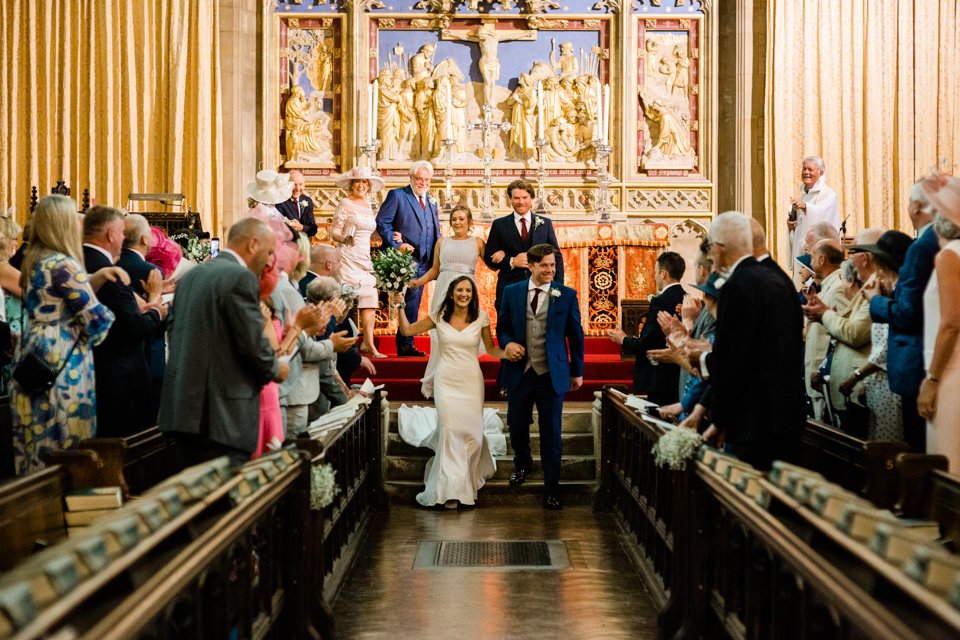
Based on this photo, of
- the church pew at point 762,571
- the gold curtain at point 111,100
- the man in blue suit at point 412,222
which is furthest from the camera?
the gold curtain at point 111,100

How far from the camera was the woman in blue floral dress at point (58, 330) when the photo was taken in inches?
174

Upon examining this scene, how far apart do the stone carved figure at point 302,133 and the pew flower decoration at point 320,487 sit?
916 centimetres

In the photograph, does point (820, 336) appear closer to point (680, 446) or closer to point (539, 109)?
point (680, 446)

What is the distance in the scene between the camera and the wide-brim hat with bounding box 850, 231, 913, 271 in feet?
16.8

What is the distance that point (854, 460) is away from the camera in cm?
414

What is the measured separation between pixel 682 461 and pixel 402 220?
18.4 feet

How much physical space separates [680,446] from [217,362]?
170 cm

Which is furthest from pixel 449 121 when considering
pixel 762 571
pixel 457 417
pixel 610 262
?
pixel 762 571

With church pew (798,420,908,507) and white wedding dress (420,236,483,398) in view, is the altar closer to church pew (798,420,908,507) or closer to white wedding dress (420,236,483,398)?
white wedding dress (420,236,483,398)

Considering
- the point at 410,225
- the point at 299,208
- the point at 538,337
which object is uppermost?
the point at 299,208

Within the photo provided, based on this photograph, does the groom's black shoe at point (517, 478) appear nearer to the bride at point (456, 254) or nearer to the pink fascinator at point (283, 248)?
the bride at point (456, 254)

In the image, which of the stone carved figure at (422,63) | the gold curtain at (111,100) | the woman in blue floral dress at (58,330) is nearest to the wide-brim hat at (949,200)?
the woman in blue floral dress at (58,330)

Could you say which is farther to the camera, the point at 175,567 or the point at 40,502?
the point at 40,502

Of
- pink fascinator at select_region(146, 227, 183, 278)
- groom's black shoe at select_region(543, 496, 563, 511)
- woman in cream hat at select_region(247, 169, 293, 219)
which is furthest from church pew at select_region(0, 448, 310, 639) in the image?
woman in cream hat at select_region(247, 169, 293, 219)
